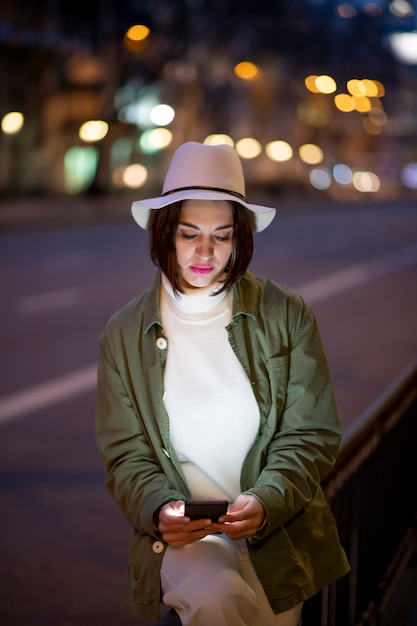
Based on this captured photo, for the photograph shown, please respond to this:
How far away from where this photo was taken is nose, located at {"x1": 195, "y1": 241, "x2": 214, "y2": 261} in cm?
283

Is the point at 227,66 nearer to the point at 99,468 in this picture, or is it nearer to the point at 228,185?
the point at 99,468

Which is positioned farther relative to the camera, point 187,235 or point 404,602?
point 404,602

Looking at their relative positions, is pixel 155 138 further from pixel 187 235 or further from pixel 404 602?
pixel 187 235

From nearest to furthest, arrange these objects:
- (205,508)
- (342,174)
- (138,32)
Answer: (205,508) → (138,32) → (342,174)

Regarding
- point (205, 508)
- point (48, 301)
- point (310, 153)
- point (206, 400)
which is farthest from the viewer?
point (310, 153)

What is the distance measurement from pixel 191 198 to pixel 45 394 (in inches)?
261

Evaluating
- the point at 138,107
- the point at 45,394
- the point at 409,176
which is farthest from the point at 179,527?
the point at 409,176

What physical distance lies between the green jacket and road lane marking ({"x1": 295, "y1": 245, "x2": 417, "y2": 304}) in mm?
12876

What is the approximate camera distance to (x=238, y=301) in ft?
9.30

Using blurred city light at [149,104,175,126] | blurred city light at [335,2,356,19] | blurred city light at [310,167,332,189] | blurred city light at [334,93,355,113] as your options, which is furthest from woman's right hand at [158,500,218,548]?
blurred city light at [310,167,332,189]

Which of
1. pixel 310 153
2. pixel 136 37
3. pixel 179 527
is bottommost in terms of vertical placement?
pixel 179 527

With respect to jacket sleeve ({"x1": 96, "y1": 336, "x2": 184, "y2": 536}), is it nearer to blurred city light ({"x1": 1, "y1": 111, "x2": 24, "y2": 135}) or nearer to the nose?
the nose

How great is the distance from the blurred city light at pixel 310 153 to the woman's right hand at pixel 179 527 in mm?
77358

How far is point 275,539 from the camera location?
9.04ft
